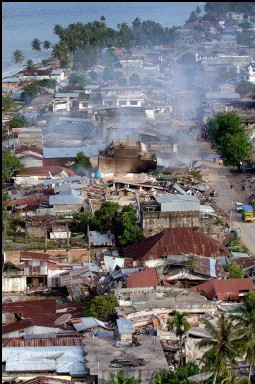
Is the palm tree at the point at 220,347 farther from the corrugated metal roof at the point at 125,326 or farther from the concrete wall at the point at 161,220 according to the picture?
the concrete wall at the point at 161,220

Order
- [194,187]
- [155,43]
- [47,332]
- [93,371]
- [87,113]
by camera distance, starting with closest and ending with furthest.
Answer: [93,371], [47,332], [194,187], [87,113], [155,43]

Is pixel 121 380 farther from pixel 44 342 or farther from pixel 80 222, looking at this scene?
pixel 80 222

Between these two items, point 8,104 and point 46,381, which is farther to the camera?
point 8,104

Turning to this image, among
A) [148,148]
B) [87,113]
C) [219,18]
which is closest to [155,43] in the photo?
[219,18]

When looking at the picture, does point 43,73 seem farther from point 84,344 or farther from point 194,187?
point 84,344

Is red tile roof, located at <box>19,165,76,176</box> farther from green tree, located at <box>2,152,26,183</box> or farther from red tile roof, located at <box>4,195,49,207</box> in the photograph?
red tile roof, located at <box>4,195,49,207</box>

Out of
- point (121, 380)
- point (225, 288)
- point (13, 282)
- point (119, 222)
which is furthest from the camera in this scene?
point (119, 222)

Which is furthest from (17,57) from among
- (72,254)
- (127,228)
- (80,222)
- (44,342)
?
(44,342)
